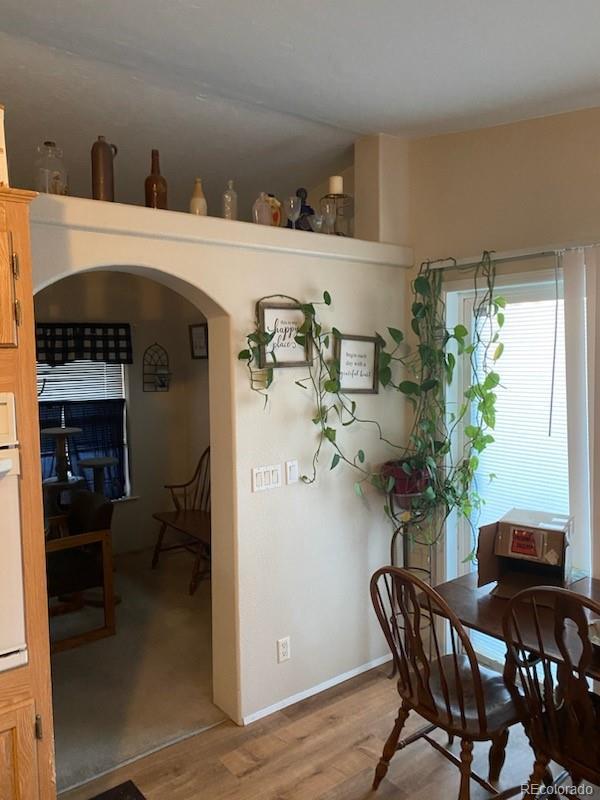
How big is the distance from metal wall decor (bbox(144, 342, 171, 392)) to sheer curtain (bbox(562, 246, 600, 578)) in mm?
3615

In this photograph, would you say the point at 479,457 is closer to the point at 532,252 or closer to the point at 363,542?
the point at 363,542

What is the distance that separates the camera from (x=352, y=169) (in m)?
3.51

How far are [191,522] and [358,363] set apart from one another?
2.14m

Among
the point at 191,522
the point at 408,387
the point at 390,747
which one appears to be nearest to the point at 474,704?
the point at 390,747

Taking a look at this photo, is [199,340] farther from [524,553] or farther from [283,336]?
[524,553]

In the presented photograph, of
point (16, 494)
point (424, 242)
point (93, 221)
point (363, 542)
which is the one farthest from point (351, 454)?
point (16, 494)

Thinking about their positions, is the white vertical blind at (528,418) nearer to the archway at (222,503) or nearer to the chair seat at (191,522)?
the archway at (222,503)

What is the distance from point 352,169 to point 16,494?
270cm

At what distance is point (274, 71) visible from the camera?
7.50 feet

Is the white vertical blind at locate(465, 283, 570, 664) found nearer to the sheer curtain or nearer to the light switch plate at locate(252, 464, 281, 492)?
the sheer curtain

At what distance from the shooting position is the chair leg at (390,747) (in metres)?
2.26

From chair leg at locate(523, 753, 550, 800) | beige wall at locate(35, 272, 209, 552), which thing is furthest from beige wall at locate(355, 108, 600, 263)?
beige wall at locate(35, 272, 209, 552)

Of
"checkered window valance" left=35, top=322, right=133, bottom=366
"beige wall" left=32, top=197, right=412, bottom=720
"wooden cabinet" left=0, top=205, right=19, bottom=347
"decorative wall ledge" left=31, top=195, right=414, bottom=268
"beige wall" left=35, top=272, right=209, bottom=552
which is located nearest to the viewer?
"wooden cabinet" left=0, top=205, right=19, bottom=347

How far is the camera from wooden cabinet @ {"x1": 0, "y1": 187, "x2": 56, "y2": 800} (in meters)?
1.52
